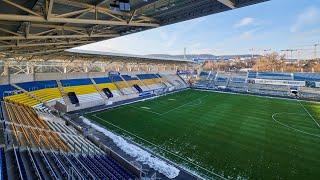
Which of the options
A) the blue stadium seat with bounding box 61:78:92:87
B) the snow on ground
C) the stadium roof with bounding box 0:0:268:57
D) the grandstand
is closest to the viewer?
the stadium roof with bounding box 0:0:268:57

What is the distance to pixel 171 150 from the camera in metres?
15.8

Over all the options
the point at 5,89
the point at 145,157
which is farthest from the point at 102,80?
the point at 145,157

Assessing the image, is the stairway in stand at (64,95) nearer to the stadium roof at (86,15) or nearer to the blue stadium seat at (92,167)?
the stadium roof at (86,15)

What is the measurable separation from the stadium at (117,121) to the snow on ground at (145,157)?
0.06 m

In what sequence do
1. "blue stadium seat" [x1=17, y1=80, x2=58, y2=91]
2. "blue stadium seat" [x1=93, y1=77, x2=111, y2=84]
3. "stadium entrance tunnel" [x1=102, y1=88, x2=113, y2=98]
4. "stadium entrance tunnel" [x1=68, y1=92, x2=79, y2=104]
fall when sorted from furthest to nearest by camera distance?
"blue stadium seat" [x1=93, y1=77, x2=111, y2=84] → "stadium entrance tunnel" [x1=102, y1=88, x2=113, y2=98] → "stadium entrance tunnel" [x1=68, y1=92, x2=79, y2=104] → "blue stadium seat" [x1=17, y1=80, x2=58, y2=91]

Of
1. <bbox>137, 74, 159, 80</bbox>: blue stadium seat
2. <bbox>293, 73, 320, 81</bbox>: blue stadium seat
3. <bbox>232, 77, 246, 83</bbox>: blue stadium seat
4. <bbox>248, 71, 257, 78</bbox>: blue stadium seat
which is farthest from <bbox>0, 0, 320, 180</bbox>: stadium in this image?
<bbox>248, 71, 257, 78</bbox>: blue stadium seat

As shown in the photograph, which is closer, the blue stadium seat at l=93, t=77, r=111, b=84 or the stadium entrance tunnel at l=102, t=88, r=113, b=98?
the stadium entrance tunnel at l=102, t=88, r=113, b=98

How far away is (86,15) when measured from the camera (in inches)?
398

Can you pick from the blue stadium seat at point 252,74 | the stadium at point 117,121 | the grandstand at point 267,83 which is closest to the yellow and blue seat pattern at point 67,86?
the stadium at point 117,121

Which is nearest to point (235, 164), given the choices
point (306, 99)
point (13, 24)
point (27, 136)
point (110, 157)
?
point (110, 157)

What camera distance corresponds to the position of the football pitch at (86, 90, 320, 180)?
13391mm

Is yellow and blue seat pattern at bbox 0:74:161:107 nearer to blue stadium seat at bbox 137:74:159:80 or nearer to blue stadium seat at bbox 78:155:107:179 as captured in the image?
blue stadium seat at bbox 137:74:159:80

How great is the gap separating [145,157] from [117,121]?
915cm

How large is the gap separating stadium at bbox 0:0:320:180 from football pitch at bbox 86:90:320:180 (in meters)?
0.08
